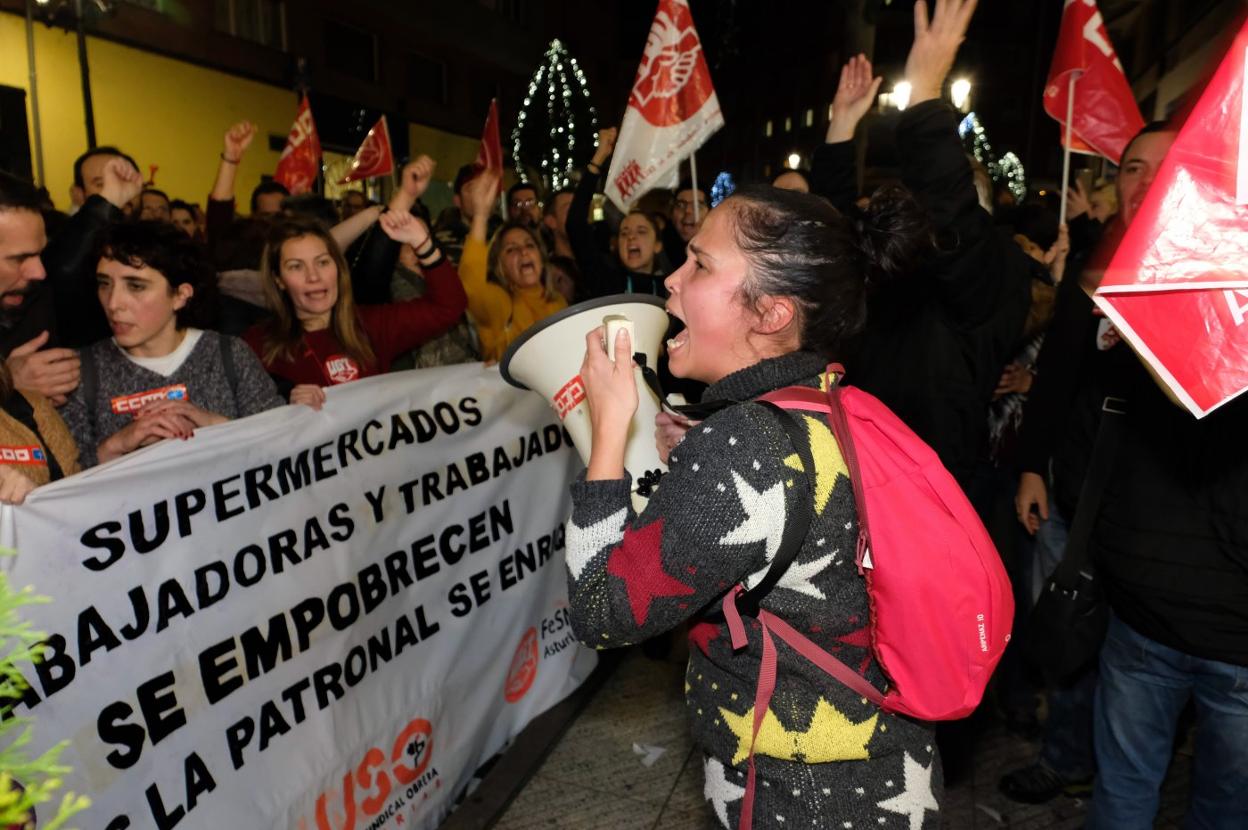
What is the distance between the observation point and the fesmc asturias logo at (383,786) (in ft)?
8.71

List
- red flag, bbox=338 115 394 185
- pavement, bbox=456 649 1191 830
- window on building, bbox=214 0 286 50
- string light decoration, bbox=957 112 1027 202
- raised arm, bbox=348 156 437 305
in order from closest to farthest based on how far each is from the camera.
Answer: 1. pavement, bbox=456 649 1191 830
2. raised arm, bbox=348 156 437 305
3. red flag, bbox=338 115 394 185
4. window on building, bbox=214 0 286 50
5. string light decoration, bbox=957 112 1027 202

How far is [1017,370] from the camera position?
3.80 m

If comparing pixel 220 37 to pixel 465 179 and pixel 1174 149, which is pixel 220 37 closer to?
pixel 465 179

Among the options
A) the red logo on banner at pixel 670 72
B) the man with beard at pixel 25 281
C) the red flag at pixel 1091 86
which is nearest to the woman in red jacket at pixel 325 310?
the man with beard at pixel 25 281

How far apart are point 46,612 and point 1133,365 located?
2637 millimetres

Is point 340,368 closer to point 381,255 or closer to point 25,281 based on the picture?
point 381,255

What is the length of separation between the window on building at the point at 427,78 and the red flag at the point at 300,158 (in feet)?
55.8

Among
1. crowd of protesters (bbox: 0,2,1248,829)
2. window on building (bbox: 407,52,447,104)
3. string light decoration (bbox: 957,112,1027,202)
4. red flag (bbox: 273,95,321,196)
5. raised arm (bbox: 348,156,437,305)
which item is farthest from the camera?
window on building (bbox: 407,52,447,104)

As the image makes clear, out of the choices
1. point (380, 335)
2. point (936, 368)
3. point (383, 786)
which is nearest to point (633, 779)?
point (383, 786)

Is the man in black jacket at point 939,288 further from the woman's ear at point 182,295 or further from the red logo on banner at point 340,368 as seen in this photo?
the woman's ear at point 182,295

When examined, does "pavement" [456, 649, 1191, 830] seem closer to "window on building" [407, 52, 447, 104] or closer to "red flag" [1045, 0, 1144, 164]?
"red flag" [1045, 0, 1144, 164]

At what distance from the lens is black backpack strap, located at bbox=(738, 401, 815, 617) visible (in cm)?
141

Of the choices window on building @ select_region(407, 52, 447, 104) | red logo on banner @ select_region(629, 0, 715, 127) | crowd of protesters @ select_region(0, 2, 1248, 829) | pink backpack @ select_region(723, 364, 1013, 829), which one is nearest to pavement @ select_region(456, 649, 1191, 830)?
crowd of protesters @ select_region(0, 2, 1248, 829)

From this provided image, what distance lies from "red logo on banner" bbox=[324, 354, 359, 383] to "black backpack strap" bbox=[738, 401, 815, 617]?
7.46ft
